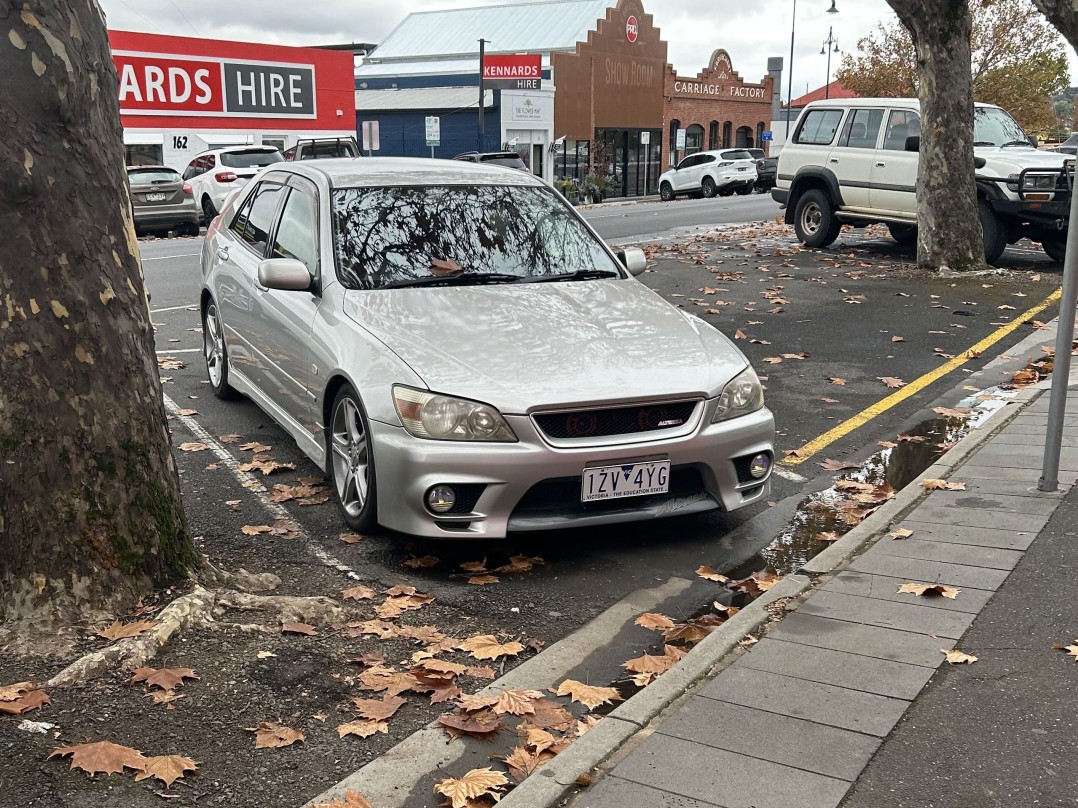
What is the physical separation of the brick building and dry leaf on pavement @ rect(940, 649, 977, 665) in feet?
182

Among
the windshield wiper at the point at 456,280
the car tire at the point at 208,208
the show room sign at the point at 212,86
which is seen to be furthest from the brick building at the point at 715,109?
the windshield wiper at the point at 456,280

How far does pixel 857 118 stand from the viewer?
1636 cm

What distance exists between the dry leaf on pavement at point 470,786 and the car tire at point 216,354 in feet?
16.1

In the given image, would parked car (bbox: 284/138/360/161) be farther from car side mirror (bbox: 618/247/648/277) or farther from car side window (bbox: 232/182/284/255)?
car side mirror (bbox: 618/247/648/277)

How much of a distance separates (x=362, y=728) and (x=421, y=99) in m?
49.3

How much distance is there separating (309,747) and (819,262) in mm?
13566

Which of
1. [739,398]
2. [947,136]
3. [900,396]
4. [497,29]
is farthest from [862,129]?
[497,29]

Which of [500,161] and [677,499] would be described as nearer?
[677,499]

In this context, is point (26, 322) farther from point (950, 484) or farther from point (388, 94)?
point (388, 94)

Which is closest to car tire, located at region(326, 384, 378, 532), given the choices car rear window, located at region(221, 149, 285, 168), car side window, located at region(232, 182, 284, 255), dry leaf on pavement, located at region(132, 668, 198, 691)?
dry leaf on pavement, located at region(132, 668, 198, 691)

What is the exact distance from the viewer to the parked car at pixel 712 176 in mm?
44156

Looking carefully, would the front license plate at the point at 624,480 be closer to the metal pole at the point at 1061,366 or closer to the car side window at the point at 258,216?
the metal pole at the point at 1061,366

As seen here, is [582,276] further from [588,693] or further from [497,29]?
[497,29]

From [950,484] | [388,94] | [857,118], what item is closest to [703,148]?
[388,94]
